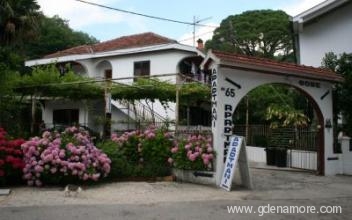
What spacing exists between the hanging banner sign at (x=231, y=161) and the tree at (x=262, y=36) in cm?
3013

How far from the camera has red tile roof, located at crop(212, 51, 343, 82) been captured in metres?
12.3

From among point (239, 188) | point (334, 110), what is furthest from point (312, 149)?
point (239, 188)

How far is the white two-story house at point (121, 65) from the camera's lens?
2647 centimetres

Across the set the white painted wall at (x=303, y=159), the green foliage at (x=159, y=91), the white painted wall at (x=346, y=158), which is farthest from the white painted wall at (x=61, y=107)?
the white painted wall at (x=346, y=158)

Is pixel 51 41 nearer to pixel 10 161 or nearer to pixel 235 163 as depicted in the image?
pixel 10 161

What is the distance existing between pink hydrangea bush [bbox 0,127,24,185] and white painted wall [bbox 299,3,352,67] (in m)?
13.1

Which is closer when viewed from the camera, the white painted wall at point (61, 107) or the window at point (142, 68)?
the window at point (142, 68)

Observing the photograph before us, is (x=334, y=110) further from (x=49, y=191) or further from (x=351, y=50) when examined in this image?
(x=49, y=191)

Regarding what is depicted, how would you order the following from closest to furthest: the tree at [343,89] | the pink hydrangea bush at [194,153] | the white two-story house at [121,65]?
the pink hydrangea bush at [194,153] → the tree at [343,89] → the white two-story house at [121,65]

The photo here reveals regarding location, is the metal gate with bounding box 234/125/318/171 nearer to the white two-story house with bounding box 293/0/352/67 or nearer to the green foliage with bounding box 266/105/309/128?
the green foliage with bounding box 266/105/309/128

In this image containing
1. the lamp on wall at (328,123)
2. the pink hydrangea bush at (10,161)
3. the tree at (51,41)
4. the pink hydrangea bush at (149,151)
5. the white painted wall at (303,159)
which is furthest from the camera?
the tree at (51,41)

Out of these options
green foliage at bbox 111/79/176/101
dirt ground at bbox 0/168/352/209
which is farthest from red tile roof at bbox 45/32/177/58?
dirt ground at bbox 0/168/352/209

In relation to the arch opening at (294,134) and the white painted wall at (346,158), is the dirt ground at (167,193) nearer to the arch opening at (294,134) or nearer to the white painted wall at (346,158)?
the white painted wall at (346,158)

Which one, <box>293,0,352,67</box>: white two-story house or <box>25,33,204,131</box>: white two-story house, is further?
<box>25,33,204,131</box>: white two-story house
